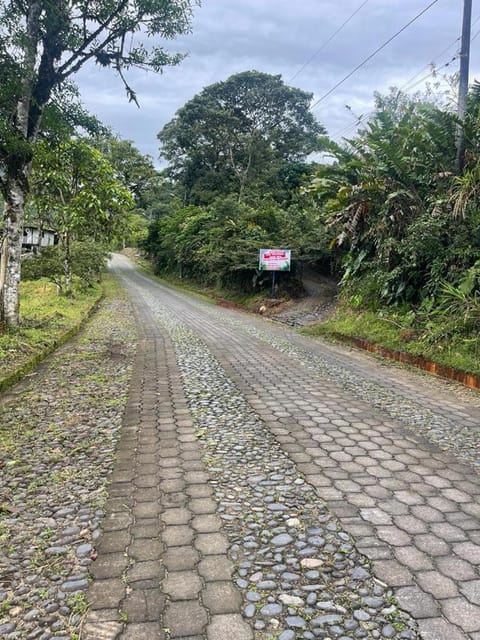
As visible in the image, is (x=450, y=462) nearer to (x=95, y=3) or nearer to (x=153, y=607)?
(x=153, y=607)

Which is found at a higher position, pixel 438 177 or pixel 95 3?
pixel 95 3

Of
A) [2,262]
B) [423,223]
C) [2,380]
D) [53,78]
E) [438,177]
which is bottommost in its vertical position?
[2,380]

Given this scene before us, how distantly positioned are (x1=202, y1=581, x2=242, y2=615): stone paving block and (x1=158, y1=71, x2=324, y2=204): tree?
2817cm

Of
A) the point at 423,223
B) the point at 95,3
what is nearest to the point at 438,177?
the point at 423,223

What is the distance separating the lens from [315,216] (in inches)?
674

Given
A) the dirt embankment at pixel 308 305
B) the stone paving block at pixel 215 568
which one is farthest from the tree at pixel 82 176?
the stone paving block at pixel 215 568

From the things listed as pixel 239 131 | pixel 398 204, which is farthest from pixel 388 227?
pixel 239 131

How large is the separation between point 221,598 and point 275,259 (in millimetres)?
14922

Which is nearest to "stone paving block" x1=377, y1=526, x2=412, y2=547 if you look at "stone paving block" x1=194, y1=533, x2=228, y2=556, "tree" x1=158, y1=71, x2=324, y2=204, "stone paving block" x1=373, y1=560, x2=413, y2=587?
"stone paving block" x1=373, y1=560, x2=413, y2=587

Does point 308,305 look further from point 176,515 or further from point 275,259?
point 176,515

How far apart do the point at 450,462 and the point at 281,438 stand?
1367mm

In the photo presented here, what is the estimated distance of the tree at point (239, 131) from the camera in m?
30.2

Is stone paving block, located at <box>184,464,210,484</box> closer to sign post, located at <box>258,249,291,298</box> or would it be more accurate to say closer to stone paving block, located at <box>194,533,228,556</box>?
stone paving block, located at <box>194,533,228,556</box>

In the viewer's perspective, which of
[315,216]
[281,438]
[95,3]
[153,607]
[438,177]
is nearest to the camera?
[153,607]
